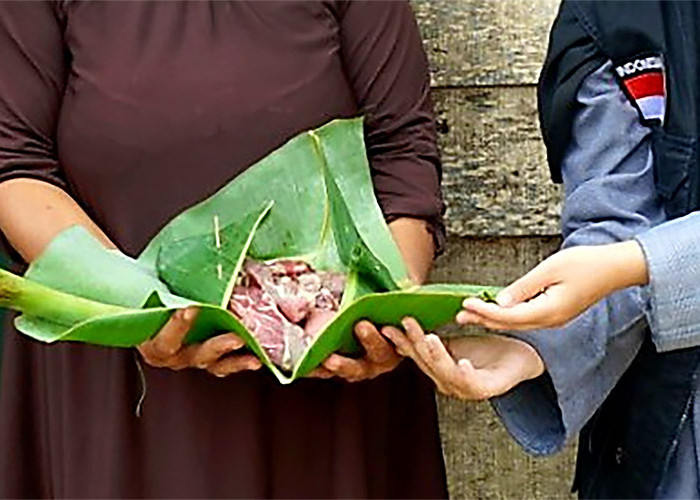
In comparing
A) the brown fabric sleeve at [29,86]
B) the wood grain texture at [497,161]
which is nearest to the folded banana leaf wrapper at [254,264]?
the brown fabric sleeve at [29,86]

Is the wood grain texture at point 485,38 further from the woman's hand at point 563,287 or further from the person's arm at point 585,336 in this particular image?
the woman's hand at point 563,287

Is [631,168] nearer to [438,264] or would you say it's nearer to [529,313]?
[529,313]

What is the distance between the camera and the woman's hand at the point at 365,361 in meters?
1.08

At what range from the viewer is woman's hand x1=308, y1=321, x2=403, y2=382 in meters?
1.08

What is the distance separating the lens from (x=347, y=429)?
1.23 meters

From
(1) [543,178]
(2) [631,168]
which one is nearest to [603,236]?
(2) [631,168]

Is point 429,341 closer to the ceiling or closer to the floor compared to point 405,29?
closer to the floor

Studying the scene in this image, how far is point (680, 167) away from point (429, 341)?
226 mm

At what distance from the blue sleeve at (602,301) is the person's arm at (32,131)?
289mm

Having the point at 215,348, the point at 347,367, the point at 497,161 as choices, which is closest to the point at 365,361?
the point at 347,367

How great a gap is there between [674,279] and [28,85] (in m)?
0.54

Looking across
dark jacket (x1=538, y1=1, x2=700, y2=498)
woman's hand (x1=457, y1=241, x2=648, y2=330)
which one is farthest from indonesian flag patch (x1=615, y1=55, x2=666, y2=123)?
woman's hand (x1=457, y1=241, x2=648, y2=330)

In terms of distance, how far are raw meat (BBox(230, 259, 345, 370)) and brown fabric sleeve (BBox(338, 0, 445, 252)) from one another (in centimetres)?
13

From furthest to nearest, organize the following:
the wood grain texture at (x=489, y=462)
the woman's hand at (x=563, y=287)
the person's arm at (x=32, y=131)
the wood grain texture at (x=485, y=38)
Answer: the wood grain texture at (x=489, y=462)
the wood grain texture at (x=485, y=38)
the person's arm at (x=32, y=131)
the woman's hand at (x=563, y=287)
